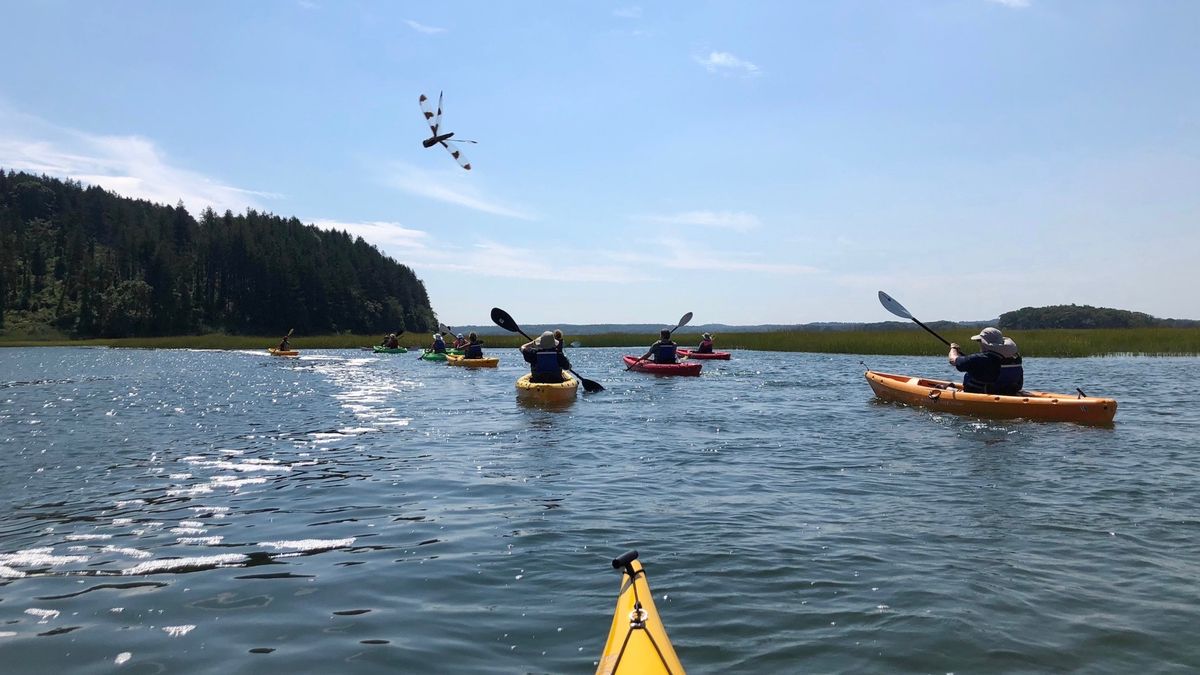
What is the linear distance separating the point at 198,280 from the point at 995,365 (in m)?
104

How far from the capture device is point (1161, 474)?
9117 mm

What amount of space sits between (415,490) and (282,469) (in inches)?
105

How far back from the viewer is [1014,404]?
1414 cm

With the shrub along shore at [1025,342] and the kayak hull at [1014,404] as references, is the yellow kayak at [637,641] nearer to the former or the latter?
the kayak hull at [1014,404]

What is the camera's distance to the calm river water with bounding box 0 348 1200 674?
4.31 m

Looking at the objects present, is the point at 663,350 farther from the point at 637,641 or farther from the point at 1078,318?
the point at 1078,318

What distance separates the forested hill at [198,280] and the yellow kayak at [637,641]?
102110 mm

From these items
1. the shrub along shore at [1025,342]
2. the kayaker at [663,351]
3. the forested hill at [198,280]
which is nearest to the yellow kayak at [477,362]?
the shrub along shore at [1025,342]

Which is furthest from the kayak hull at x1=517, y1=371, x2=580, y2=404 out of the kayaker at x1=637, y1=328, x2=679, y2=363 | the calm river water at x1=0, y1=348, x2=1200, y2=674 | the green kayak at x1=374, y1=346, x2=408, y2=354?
the green kayak at x1=374, y1=346, x2=408, y2=354

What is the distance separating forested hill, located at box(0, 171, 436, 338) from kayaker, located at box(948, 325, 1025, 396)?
95.7 meters

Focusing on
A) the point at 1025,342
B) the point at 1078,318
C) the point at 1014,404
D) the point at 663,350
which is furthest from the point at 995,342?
the point at 1078,318

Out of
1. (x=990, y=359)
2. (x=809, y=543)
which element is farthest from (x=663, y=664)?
(x=990, y=359)

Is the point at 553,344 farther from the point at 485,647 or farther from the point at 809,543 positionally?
the point at 485,647

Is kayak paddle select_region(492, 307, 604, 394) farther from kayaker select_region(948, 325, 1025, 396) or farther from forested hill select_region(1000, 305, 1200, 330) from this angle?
forested hill select_region(1000, 305, 1200, 330)
